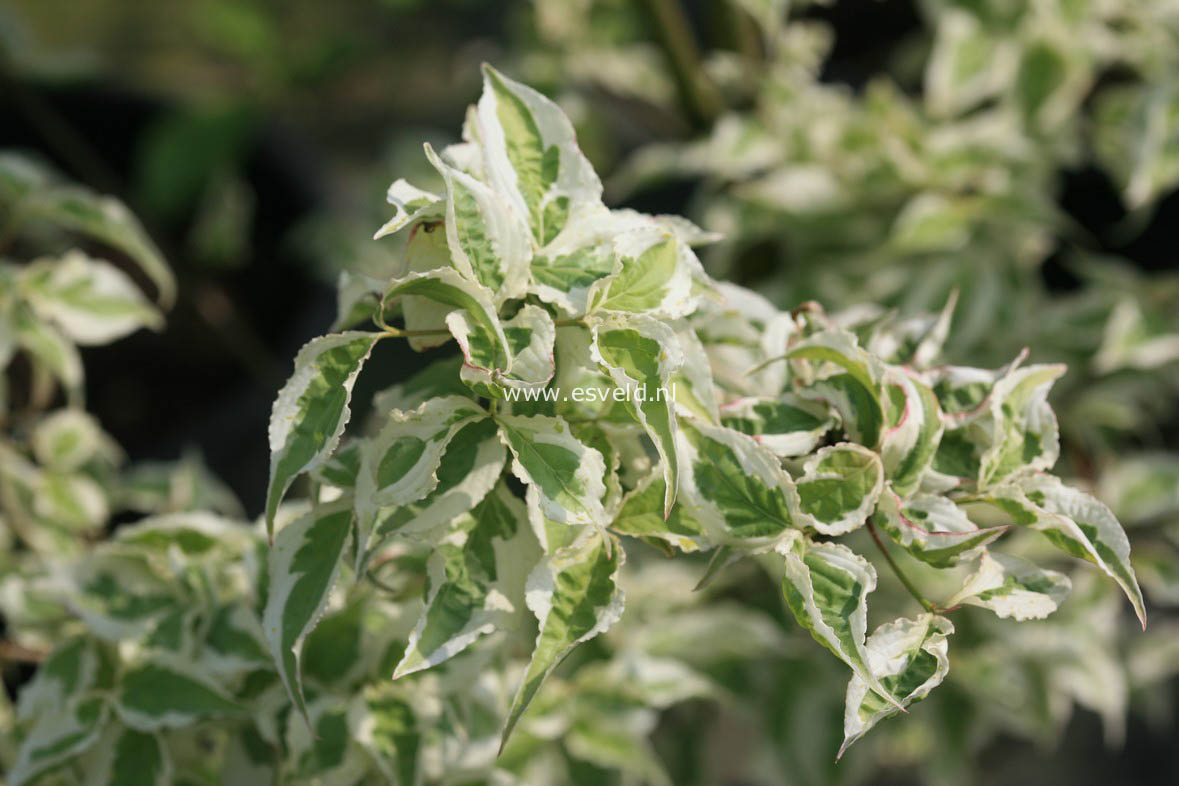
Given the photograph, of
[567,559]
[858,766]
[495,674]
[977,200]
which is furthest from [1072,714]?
[567,559]

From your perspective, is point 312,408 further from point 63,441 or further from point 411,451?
point 63,441

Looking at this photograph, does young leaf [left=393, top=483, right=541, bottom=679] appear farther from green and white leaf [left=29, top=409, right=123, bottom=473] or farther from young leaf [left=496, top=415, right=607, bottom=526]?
green and white leaf [left=29, top=409, right=123, bottom=473]

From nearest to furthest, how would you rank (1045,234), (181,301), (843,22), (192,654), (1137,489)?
(192,654) < (1137,489) < (1045,234) < (181,301) < (843,22)

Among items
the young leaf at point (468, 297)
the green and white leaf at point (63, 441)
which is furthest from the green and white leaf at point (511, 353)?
the green and white leaf at point (63, 441)

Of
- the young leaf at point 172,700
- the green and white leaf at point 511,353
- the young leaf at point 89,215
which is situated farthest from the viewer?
the young leaf at point 89,215

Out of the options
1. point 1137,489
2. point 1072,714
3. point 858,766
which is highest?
point 1137,489

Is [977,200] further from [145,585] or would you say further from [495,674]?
[145,585]

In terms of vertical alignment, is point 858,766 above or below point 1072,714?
above

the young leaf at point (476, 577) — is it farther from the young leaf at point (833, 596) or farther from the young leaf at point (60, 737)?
the young leaf at point (60, 737)
